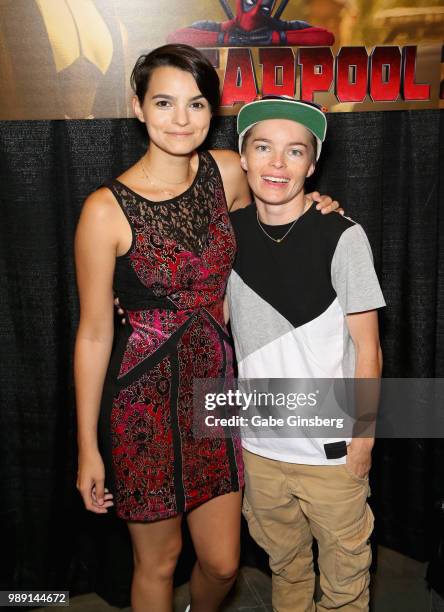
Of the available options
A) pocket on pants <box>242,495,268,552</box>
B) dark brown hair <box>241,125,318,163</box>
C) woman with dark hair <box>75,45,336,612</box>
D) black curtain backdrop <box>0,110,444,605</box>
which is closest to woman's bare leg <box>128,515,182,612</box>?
woman with dark hair <box>75,45,336,612</box>

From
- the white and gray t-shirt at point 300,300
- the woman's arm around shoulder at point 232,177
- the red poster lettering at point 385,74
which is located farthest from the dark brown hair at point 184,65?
the red poster lettering at point 385,74

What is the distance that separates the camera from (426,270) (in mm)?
2674

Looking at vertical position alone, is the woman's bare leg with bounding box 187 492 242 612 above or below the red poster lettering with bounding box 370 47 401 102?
below

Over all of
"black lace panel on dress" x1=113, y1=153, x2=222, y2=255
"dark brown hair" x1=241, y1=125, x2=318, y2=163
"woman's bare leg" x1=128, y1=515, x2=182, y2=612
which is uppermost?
"dark brown hair" x1=241, y1=125, x2=318, y2=163

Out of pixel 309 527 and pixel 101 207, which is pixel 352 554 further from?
pixel 101 207

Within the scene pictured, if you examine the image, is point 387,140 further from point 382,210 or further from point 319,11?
point 319,11

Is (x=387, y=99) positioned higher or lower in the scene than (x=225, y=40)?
lower

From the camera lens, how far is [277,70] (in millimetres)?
2391

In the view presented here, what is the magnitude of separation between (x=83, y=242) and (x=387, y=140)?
134cm

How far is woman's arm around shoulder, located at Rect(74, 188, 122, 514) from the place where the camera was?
1.78m

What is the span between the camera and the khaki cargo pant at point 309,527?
1931 mm

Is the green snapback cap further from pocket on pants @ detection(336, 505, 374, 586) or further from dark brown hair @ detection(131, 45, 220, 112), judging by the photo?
pocket on pants @ detection(336, 505, 374, 586)

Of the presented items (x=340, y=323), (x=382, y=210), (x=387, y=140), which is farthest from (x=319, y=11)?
(x=340, y=323)

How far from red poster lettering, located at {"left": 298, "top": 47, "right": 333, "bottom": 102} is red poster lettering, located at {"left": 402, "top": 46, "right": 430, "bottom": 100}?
0.90 feet
